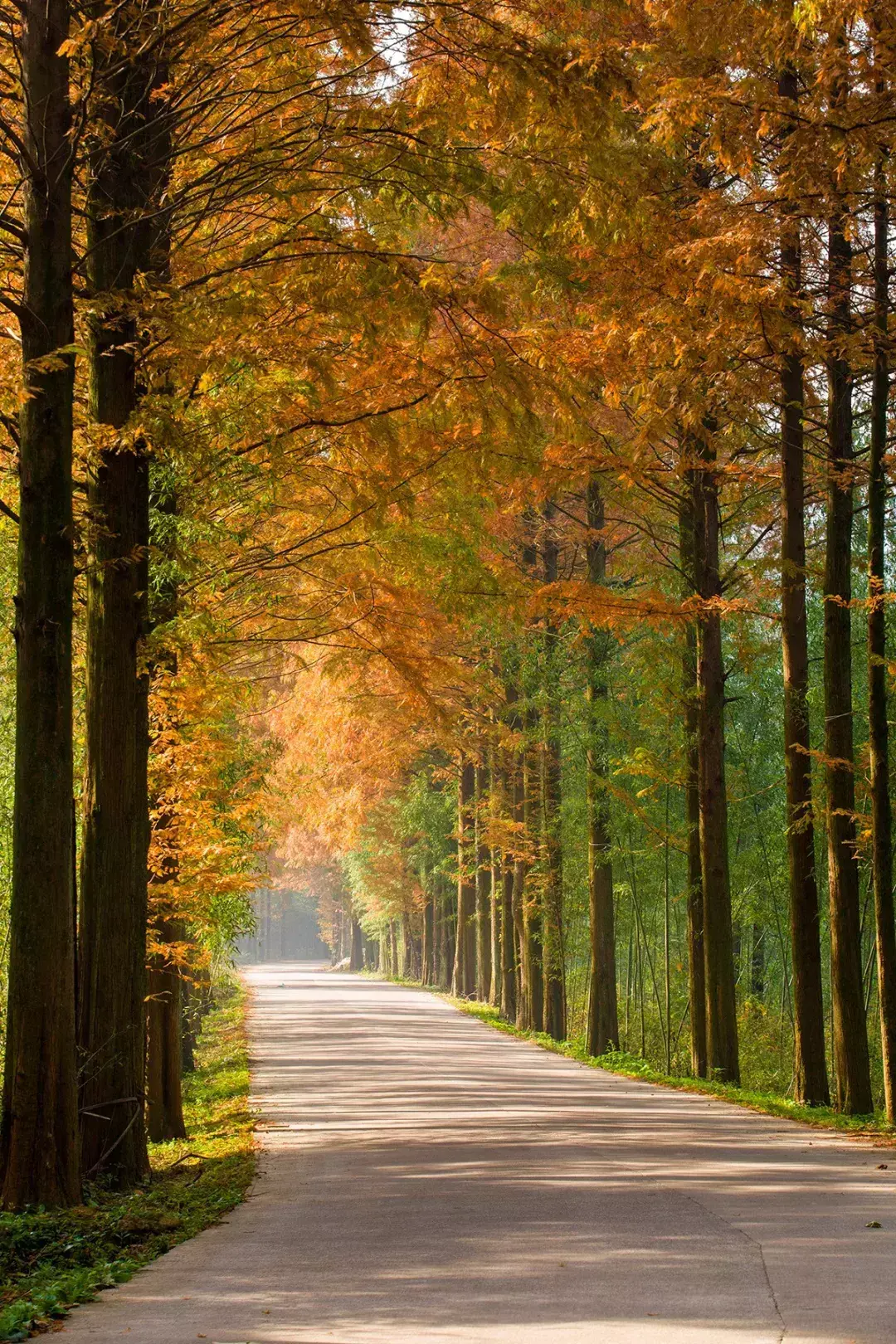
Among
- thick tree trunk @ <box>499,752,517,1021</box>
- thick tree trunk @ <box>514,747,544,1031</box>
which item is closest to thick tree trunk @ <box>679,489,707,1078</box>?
thick tree trunk @ <box>514,747,544,1031</box>

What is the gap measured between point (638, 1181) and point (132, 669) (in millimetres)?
5313

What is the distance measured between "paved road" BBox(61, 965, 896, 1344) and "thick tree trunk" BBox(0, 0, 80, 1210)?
1.41 m

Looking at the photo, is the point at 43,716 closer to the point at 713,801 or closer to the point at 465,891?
the point at 713,801

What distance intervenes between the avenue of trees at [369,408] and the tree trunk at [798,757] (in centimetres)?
5

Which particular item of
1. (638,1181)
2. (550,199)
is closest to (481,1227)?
(638,1181)

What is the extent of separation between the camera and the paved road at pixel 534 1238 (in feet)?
17.4

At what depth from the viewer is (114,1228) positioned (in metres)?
7.89

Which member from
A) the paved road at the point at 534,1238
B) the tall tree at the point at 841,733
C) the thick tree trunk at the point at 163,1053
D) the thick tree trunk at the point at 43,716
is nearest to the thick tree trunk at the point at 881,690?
the tall tree at the point at 841,733

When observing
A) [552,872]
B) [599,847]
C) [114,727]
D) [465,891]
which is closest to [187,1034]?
[552,872]

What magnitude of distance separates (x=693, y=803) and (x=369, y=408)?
405 inches

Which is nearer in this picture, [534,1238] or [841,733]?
[534,1238]

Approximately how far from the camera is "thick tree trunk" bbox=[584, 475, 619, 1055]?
22.3 m

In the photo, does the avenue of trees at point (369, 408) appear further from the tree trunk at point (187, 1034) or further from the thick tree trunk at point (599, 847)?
the tree trunk at point (187, 1034)

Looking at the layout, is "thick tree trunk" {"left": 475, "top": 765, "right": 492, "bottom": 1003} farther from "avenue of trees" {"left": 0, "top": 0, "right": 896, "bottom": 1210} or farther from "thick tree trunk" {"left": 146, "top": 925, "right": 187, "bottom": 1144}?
"thick tree trunk" {"left": 146, "top": 925, "right": 187, "bottom": 1144}
